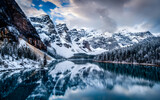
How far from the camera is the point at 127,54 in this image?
95.7m

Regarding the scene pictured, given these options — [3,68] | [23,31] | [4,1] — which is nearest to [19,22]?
[23,31]

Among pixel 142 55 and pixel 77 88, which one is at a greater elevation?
pixel 142 55

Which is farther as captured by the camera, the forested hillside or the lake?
the forested hillside

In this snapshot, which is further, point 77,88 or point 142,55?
point 142,55

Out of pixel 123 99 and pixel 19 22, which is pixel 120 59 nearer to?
pixel 123 99

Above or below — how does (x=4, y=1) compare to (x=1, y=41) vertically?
above

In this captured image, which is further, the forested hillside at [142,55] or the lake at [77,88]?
the forested hillside at [142,55]

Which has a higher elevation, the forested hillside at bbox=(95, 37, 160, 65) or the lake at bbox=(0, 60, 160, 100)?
the forested hillside at bbox=(95, 37, 160, 65)

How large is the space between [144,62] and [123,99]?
78.0 m

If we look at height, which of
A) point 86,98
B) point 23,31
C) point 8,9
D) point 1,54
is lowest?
point 86,98

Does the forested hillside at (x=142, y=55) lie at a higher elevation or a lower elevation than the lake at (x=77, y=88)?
higher

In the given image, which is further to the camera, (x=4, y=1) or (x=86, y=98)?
(x=4, y=1)

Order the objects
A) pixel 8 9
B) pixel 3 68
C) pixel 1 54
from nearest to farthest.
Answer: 1. pixel 3 68
2. pixel 1 54
3. pixel 8 9

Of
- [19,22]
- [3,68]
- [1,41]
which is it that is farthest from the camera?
[19,22]
